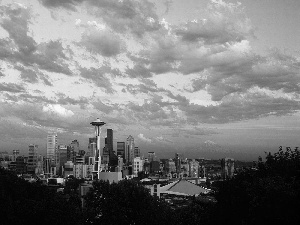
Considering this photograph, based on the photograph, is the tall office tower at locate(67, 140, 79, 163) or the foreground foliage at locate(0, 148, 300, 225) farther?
the tall office tower at locate(67, 140, 79, 163)

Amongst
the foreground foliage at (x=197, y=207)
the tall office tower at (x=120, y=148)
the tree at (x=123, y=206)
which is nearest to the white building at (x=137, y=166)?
the tall office tower at (x=120, y=148)

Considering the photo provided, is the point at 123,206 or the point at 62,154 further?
the point at 62,154

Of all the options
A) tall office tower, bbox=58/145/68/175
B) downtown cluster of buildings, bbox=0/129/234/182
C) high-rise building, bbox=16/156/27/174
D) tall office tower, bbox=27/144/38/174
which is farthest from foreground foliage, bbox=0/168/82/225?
tall office tower, bbox=58/145/68/175

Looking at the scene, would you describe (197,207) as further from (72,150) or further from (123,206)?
(72,150)

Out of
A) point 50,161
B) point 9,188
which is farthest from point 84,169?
point 9,188

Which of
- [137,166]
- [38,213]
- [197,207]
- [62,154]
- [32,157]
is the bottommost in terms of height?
[197,207]

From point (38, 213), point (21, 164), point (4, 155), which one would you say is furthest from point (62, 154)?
point (38, 213)

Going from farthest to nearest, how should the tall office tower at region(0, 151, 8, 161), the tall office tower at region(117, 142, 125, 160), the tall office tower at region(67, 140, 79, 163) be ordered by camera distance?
the tall office tower at region(117, 142, 125, 160) → the tall office tower at region(0, 151, 8, 161) → the tall office tower at region(67, 140, 79, 163)

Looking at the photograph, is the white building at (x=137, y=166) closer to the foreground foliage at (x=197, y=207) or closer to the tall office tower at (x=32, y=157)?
the tall office tower at (x=32, y=157)

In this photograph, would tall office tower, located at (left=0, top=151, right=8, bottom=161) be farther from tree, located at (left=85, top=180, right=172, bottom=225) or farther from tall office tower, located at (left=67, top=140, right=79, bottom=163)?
tree, located at (left=85, top=180, right=172, bottom=225)
